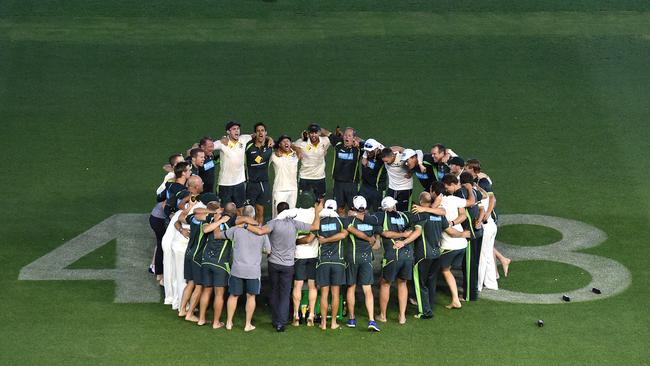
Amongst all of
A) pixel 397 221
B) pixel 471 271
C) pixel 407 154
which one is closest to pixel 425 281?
pixel 471 271

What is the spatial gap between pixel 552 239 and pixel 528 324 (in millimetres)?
3745

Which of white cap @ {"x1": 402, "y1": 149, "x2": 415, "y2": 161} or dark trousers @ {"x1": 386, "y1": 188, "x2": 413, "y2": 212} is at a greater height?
white cap @ {"x1": 402, "y1": 149, "x2": 415, "y2": 161}

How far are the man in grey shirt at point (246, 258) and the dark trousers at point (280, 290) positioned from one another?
13.0 inches

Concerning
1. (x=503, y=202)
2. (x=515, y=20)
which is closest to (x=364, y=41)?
(x=515, y=20)

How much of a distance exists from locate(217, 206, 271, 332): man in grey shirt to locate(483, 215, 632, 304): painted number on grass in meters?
3.87

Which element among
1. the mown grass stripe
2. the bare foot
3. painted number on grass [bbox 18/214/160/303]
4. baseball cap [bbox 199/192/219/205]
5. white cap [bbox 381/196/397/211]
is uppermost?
the mown grass stripe

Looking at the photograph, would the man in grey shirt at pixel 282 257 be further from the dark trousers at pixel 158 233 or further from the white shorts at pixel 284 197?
the white shorts at pixel 284 197

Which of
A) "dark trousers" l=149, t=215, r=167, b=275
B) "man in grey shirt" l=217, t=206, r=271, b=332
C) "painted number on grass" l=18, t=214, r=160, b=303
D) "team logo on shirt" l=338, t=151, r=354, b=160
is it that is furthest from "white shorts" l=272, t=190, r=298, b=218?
"man in grey shirt" l=217, t=206, r=271, b=332

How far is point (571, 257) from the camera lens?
21000 millimetres

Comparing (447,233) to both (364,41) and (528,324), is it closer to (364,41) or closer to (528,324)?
(528,324)

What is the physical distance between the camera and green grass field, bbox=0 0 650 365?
58.3ft

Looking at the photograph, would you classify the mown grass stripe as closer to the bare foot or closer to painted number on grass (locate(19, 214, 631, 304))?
painted number on grass (locate(19, 214, 631, 304))

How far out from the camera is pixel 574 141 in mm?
27172

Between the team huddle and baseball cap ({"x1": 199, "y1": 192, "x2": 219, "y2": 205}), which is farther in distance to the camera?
baseball cap ({"x1": 199, "y1": 192, "x2": 219, "y2": 205})
